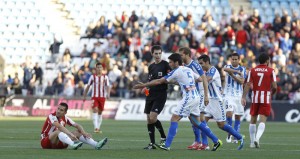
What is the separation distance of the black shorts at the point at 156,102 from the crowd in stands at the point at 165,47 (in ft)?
61.1

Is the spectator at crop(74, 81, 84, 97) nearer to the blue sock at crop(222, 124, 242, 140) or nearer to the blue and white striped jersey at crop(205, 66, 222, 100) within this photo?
the blue and white striped jersey at crop(205, 66, 222, 100)

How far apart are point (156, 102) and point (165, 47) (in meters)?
21.3

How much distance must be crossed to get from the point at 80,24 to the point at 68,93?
19.4 feet

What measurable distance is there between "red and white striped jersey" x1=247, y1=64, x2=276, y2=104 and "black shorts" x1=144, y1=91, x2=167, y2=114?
1.93 m

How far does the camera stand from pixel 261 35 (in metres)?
39.6

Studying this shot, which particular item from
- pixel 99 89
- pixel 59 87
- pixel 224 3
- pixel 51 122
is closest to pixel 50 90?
pixel 59 87

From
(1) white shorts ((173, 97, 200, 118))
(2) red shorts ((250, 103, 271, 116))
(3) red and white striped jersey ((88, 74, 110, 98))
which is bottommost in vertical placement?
(3) red and white striped jersey ((88, 74, 110, 98))

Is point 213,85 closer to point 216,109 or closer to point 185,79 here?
point 216,109

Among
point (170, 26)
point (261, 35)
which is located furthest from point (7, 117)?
point (261, 35)

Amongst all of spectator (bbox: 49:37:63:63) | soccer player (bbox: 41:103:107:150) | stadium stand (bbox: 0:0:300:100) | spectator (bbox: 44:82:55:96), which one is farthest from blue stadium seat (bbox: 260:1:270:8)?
soccer player (bbox: 41:103:107:150)

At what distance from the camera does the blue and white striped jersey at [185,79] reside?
58.1 ft

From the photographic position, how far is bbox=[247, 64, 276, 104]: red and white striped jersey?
19422 mm

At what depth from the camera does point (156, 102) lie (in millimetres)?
19328

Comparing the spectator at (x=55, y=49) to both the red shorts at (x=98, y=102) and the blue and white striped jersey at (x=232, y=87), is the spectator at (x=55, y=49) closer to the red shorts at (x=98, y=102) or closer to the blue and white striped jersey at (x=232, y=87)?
the red shorts at (x=98, y=102)
